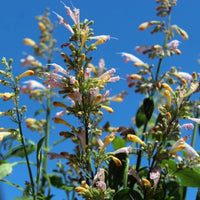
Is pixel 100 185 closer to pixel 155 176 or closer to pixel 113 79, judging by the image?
pixel 155 176

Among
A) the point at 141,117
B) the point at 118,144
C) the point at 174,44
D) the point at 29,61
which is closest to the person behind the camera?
the point at 118,144

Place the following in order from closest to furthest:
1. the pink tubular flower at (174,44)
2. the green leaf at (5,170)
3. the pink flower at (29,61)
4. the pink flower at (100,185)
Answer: the pink flower at (100,185), the green leaf at (5,170), the pink tubular flower at (174,44), the pink flower at (29,61)

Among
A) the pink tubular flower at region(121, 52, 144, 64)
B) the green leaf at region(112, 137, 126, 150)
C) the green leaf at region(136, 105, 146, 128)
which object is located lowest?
the green leaf at region(112, 137, 126, 150)

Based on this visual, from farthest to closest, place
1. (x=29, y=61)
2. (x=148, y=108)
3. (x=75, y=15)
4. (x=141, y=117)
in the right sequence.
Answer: (x=29, y=61)
(x=141, y=117)
(x=148, y=108)
(x=75, y=15)

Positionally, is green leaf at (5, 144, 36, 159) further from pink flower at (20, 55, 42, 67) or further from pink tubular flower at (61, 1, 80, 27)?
pink flower at (20, 55, 42, 67)

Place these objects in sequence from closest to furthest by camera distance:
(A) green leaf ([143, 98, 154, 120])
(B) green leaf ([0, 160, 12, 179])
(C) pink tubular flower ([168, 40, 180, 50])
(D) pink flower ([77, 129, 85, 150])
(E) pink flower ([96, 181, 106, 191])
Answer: (E) pink flower ([96, 181, 106, 191]) < (D) pink flower ([77, 129, 85, 150]) < (B) green leaf ([0, 160, 12, 179]) < (A) green leaf ([143, 98, 154, 120]) < (C) pink tubular flower ([168, 40, 180, 50])

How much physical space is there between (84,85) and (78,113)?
0.11 meters

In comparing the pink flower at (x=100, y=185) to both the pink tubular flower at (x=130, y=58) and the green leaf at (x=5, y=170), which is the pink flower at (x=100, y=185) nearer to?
the green leaf at (x=5, y=170)

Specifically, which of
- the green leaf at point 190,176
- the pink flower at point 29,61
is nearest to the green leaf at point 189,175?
the green leaf at point 190,176

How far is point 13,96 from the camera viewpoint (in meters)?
1.36

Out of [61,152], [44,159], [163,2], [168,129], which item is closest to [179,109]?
[168,129]

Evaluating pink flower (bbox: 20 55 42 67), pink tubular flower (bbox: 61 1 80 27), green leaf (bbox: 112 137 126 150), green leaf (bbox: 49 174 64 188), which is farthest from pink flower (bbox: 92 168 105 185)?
pink flower (bbox: 20 55 42 67)

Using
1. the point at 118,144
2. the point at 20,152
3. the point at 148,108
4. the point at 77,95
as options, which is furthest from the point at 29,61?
the point at 77,95

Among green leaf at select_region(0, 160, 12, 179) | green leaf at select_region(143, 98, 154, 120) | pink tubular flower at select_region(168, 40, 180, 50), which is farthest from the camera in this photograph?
pink tubular flower at select_region(168, 40, 180, 50)
